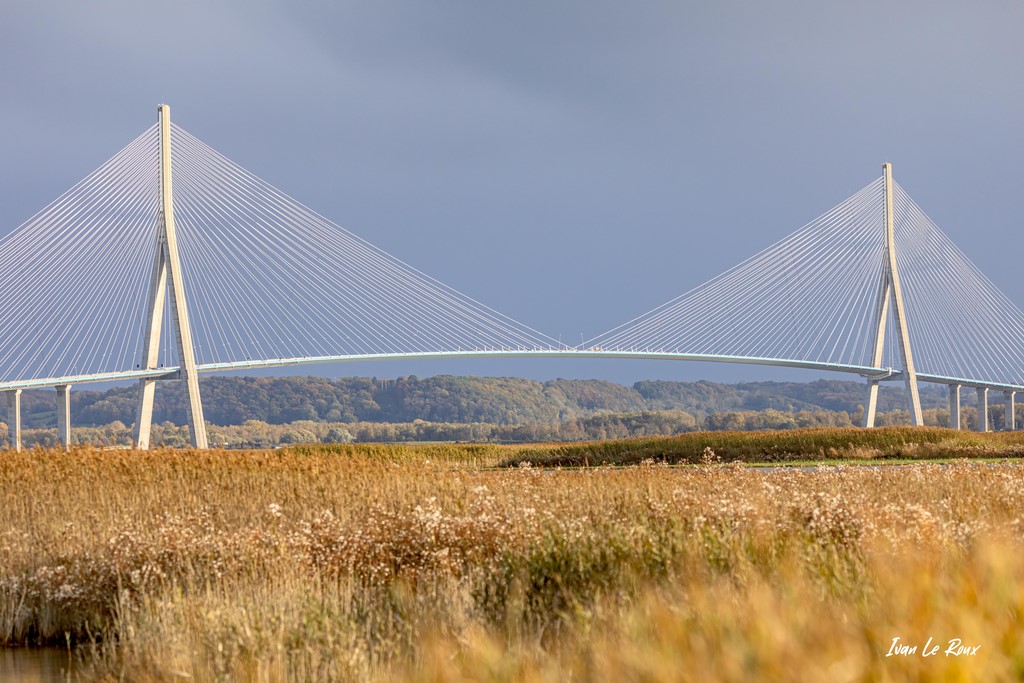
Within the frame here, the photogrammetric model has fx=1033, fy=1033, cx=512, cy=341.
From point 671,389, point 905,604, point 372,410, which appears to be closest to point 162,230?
point 372,410

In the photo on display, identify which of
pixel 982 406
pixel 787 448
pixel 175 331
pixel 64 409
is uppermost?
pixel 175 331

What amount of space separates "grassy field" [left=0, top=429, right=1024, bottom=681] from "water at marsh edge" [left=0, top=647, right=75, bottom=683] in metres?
0.22

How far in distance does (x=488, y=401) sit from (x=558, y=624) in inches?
2588

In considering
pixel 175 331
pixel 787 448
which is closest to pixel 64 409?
pixel 175 331

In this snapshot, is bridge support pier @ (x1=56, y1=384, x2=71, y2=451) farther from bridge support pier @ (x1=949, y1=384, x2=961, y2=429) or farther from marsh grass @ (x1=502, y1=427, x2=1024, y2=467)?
bridge support pier @ (x1=949, y1=384, x2=961, y2=429)

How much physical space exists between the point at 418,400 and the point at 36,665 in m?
61.6

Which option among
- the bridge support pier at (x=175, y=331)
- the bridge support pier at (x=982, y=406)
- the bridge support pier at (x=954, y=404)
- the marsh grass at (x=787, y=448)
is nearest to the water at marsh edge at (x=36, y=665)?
the marsh grass at (x=787, y=448)

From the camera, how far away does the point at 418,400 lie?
230 ft

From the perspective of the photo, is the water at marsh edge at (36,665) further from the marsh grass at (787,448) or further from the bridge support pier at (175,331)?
the bridge support pier at (175,331)

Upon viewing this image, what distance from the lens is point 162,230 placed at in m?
38.9

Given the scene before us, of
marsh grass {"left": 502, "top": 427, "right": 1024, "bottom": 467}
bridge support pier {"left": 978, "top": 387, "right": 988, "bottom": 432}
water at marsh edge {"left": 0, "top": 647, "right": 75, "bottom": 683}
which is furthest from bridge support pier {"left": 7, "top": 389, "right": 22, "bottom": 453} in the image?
bridge support pier {"left": 978, "top": 387, "right": 988, "bottom": 432}

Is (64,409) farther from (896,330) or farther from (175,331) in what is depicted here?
(896,330)

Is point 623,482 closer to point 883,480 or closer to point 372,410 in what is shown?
point 883,480

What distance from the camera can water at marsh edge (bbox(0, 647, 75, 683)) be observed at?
26.5ft
